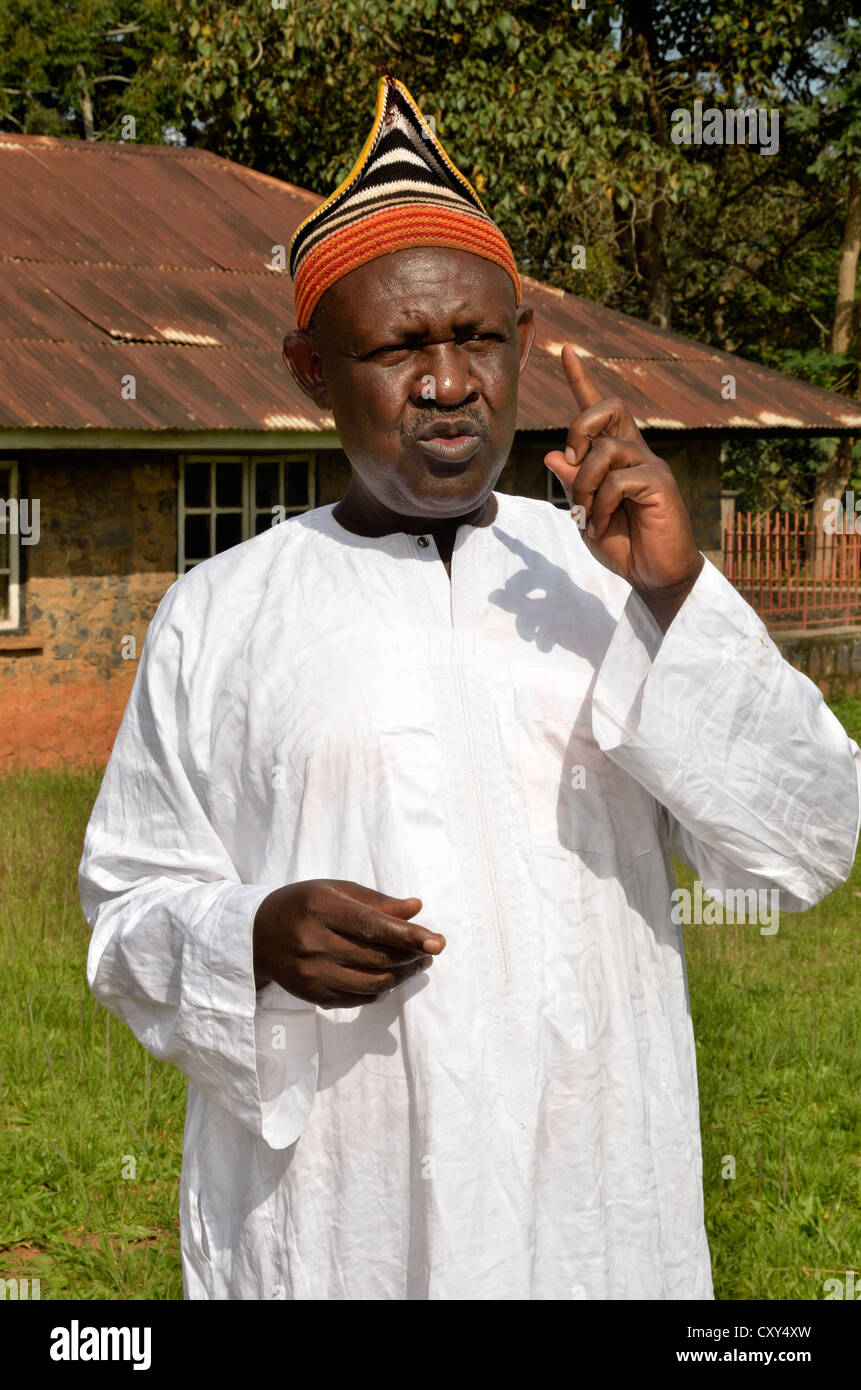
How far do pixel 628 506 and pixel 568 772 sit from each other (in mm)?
382

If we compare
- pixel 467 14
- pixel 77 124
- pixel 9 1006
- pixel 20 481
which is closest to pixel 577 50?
pixel 467 14

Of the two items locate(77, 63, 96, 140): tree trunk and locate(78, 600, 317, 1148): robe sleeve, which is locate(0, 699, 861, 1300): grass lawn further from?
locate(77, 63, 96, 140): tree trunk

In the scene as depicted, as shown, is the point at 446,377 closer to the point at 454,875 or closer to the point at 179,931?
the point at 454,875

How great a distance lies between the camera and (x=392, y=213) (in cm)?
203

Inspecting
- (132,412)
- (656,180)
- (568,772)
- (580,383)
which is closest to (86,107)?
(656,180)

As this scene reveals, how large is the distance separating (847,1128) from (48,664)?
6.83 m

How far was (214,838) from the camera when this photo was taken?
2037 millimetres

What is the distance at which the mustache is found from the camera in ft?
6.51

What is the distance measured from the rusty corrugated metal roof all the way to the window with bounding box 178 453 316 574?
2.65ft

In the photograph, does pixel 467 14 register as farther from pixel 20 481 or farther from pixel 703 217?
pixel 703 217

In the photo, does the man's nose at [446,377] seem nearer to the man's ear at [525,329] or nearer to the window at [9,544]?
the man's ear at [525,329]

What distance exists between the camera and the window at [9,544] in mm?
10195

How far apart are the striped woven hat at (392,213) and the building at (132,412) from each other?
744cm
